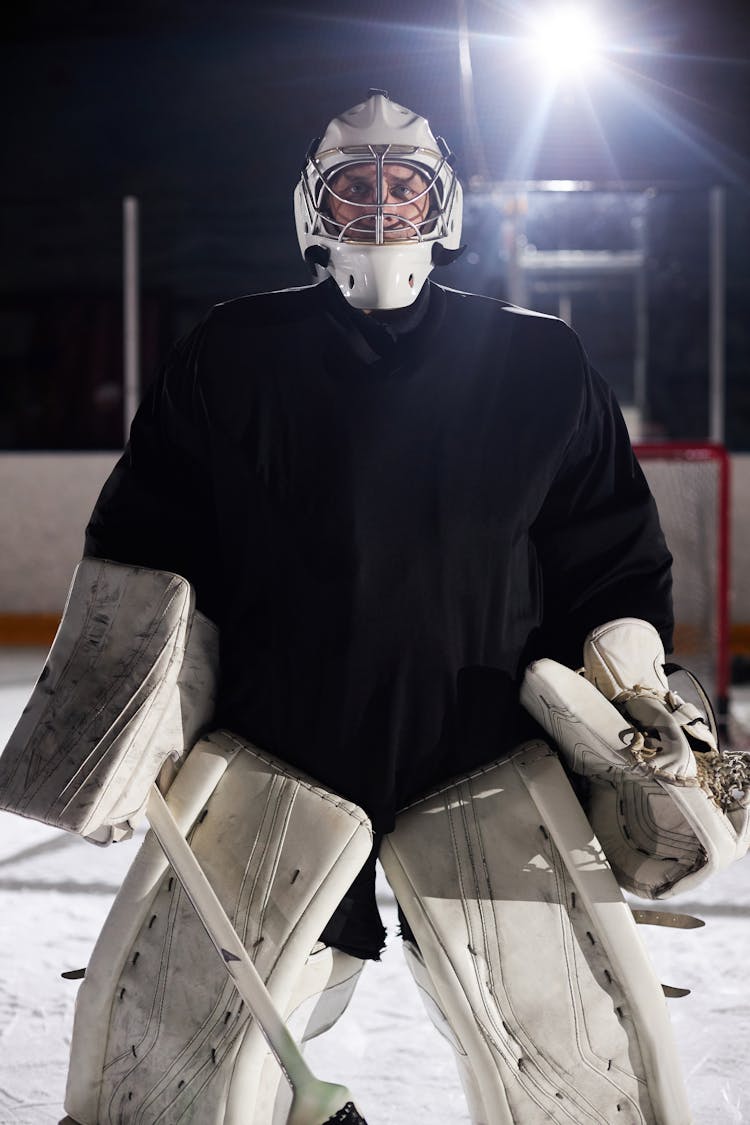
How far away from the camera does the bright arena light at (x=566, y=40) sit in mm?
5586

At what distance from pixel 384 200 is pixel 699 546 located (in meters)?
3.28

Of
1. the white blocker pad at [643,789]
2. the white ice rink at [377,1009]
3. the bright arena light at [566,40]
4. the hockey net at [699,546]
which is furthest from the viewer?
the bright arena light at [566,40]

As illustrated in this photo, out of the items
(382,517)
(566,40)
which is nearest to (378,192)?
(382,517)

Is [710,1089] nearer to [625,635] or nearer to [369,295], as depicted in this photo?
[625,635]

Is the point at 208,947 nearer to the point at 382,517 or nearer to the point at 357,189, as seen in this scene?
the point at 382,517

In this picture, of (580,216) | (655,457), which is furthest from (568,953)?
(580,216)

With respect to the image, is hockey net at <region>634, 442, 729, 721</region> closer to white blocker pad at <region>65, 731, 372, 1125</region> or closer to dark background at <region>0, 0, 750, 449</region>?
dark background at <region>0, 0, 750, 449</region>

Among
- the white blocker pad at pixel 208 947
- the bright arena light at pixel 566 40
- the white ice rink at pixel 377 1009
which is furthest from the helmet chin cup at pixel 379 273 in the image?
the bright arena light at pixel 566 40

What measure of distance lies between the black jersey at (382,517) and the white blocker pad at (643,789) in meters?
0.08

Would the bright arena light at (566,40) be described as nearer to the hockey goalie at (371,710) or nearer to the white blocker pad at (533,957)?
the hockey goalie at (371,710)

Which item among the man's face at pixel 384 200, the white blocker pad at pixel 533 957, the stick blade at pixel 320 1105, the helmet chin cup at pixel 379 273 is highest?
the man's face at pixel 384 200

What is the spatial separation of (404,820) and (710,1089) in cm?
73

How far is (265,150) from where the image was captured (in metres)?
5.86

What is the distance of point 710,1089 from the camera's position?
163 cm
